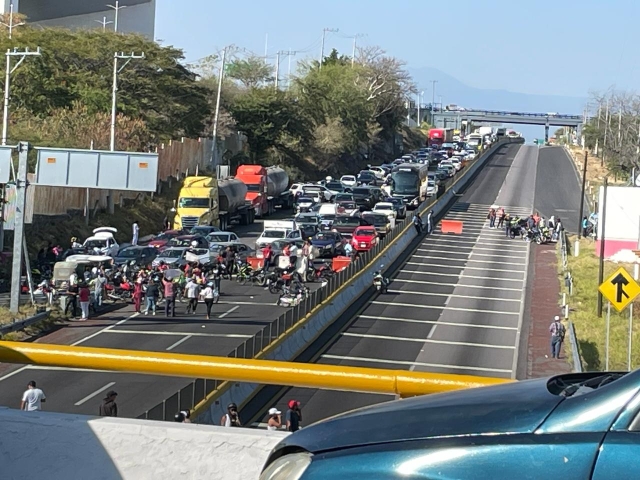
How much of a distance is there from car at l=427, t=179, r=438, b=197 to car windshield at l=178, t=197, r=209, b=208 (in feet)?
79.3

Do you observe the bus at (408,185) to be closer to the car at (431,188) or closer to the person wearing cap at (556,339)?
the car at (431,188)

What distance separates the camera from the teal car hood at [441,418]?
2.69 meters

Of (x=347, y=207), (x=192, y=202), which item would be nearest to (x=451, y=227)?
(x=347, y=207)

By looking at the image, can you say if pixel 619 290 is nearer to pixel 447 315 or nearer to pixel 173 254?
pixel 447 315

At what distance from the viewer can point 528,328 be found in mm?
36969

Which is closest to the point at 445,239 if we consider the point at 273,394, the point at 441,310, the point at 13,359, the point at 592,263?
the point at 592,263

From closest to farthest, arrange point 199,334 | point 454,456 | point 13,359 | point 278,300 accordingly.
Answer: point 454,456 → point 13,359 → point 199,334 → point 278,300

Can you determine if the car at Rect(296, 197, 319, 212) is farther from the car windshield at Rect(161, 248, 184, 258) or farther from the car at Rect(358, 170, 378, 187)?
the car windshield at Rect(161, 248, 184, 258)

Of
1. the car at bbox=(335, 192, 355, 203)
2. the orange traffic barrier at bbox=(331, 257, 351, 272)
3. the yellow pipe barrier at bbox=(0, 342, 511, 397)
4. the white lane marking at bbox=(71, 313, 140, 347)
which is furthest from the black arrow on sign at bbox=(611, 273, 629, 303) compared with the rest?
the car at bbox=(335, 192, 355, 203)

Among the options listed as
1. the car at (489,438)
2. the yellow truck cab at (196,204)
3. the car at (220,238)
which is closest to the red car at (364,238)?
the car at (220,238)

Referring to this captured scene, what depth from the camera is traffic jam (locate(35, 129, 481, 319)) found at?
116ft

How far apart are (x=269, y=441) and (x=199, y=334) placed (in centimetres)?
2633

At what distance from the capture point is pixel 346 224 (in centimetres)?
5312

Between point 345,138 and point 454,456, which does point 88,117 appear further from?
point 454,456
